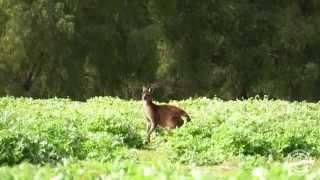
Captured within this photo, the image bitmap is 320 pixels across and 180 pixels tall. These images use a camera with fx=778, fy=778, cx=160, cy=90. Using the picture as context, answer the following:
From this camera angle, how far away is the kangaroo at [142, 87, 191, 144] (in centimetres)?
1238

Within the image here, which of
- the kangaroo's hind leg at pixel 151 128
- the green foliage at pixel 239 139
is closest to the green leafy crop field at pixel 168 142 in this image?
the green foliage at pixel 239 139

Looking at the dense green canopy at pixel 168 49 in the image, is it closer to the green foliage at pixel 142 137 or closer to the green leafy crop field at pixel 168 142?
the green leafy crop field at pixel 168 142

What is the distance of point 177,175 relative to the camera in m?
4.52

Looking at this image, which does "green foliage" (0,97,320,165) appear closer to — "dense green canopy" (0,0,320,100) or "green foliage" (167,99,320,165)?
"green foliage" (167,99,320,165)

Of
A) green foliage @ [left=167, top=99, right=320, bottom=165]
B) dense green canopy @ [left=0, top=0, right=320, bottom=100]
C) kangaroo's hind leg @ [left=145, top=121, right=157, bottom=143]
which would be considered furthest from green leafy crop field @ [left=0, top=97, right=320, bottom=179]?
dense green canopy @ [left=0, top=0, right=320, bottom=100]

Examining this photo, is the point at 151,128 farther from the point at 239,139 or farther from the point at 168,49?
the point at 168,49

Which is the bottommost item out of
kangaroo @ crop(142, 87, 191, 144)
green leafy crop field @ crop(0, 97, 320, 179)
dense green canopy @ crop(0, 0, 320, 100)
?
green leafy crop field @ crop(0, 97, 320, 179)

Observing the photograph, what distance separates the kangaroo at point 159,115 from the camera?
12.4 metres

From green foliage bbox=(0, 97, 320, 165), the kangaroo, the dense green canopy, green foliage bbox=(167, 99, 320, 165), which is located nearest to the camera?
green foliage bbox=(0, 97, 320, 165)

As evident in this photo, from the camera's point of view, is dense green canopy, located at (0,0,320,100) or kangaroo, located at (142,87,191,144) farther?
dense green canopy, located at (0,0,320,100)

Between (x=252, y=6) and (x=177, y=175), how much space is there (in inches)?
1142

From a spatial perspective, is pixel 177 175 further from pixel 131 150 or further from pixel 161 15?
pixel 161 15

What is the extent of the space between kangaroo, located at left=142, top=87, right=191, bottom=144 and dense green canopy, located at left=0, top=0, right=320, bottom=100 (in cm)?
1737

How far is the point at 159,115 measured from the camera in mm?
12461
